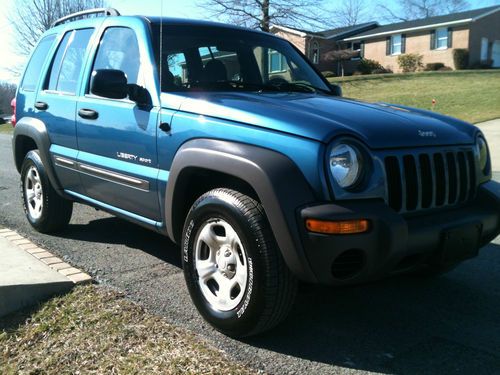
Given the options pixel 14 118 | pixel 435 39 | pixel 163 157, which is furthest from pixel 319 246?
pixel 435 39

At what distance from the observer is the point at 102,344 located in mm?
3109

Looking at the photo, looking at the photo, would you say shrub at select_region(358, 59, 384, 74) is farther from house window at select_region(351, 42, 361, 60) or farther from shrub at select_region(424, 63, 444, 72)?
shrub at select_region(424, 63, 444, 72)

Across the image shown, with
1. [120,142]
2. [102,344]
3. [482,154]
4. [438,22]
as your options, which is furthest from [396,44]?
[102,344]

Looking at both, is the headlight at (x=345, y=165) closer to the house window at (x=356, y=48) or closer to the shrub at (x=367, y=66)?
the shrub at (x=367, y=66)

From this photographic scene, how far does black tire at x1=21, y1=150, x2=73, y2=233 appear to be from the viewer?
517 centimetres

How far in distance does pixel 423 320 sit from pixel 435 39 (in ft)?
121

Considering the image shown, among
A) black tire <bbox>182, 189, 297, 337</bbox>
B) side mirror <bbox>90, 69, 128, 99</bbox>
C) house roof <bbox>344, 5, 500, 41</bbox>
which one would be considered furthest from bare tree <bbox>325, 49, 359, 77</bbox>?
black tire <bbox>182, 189, 297, 337</bbox>

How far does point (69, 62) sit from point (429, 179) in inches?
134

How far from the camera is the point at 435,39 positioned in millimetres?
36594

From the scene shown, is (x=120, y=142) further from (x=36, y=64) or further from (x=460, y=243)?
(x=460, y=243)

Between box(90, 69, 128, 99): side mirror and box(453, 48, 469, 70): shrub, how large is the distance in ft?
114

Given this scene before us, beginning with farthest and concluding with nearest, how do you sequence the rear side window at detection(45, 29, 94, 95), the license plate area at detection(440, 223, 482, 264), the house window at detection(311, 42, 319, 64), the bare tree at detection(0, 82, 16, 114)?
the bare tree at detection(0, 82, 16, 114) → the house window at detection(311, 42, 319, 64) → the rear side window at detection(45, 29, 94, 95) → the license plate area at detection(440, 223, 482, 264)

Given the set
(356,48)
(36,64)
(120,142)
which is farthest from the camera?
(356,48)

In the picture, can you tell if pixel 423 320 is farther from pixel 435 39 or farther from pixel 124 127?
pixel 435 39
